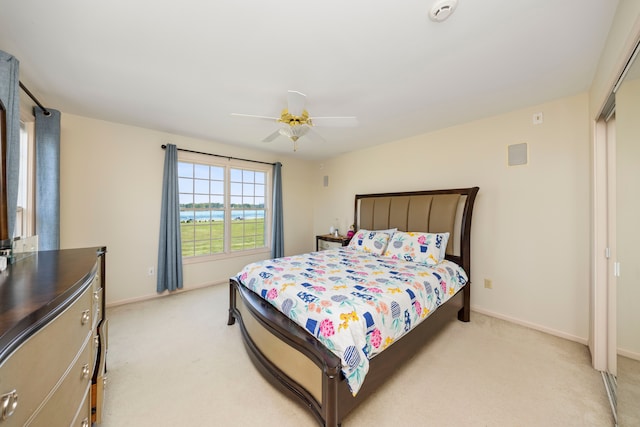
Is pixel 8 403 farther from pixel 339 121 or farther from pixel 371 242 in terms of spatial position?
pixel 371 242

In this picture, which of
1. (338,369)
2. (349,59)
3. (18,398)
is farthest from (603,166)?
(18,398)

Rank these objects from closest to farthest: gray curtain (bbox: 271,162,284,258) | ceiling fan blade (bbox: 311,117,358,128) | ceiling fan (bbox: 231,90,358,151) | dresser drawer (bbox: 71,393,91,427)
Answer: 1. dresser drawer (bbox: 71,393,91,427)
2. ceiling fan (bbox: 231,90,358,151)
3. ceiling fan blade (bbox: 311,117,358,128)
4. gray curtain (bbox: 271,162,284,258)

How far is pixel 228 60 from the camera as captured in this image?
186 cm

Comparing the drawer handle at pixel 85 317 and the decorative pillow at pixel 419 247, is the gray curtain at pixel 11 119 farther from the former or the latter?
the decorative pillow at pixel 419 247

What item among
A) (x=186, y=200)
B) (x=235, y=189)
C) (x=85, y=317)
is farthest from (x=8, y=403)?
(x=235, y=189)

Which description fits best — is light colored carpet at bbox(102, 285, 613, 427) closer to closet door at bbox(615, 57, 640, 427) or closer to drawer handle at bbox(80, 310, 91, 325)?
closet door at bbox(615, 57, 640, 427)

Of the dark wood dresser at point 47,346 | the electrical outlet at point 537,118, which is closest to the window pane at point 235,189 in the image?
the dark wood dresser at point 47,346

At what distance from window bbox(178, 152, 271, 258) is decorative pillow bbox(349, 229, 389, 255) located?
6.62ft

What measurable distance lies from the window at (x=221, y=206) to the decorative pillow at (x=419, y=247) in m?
2.68

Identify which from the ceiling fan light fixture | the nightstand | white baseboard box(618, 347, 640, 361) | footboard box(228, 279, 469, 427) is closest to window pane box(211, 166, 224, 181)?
the nightstand

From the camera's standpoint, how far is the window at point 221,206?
12.7ft

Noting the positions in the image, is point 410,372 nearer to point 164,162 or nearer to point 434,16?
point 434,16

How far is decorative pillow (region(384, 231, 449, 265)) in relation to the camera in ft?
9.25

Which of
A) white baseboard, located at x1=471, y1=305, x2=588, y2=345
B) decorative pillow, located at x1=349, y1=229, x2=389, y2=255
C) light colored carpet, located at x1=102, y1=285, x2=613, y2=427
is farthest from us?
decorative pillow, located at x1=349, y1=229, x2=389, y2=255
